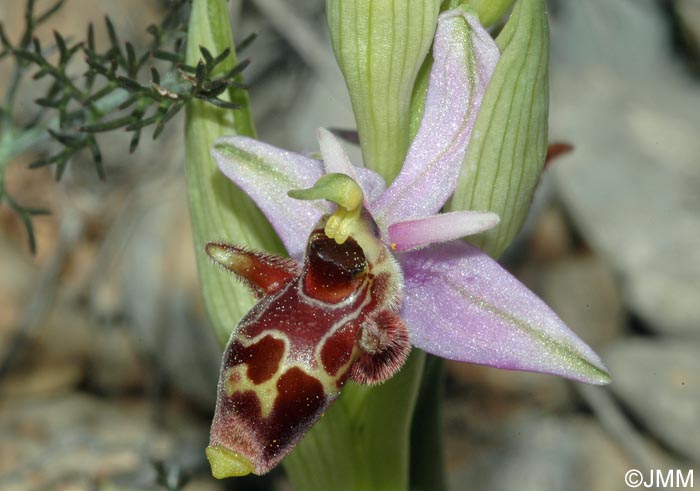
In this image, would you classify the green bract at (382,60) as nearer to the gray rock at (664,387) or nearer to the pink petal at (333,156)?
the pink petal at (333,156)

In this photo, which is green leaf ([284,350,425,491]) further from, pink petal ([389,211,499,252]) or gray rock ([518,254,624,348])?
gray rock ([518,254,624,348])

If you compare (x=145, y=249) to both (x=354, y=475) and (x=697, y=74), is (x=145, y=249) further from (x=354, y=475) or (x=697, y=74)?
(x=697, y=74)

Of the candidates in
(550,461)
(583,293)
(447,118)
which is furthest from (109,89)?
(583,293)

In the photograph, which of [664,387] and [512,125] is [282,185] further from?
[664,387]

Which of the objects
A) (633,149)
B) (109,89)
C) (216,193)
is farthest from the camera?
(633,149)

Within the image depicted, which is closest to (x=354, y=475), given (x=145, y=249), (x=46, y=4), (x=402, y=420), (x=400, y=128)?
(x=402, y=420)

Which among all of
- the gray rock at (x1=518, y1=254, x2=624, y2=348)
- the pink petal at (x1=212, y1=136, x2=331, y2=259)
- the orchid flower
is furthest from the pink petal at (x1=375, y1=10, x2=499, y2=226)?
the gray rock at (x1=518, y1=254, x2=624, y2=348)
